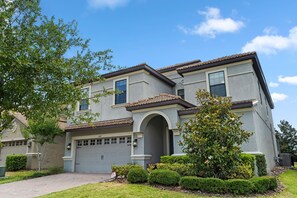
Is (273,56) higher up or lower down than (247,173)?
higher up

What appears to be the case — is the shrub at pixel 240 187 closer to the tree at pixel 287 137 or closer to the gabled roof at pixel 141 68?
the gabled roof at pixel 141 68

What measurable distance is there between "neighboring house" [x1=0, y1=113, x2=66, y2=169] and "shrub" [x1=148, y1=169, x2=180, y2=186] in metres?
11.6

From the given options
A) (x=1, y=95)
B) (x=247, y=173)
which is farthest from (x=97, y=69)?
(x=247, y=173)

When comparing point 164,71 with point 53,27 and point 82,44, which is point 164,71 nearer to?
point 82,44

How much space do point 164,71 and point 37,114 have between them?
15615mm

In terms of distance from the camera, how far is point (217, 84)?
1605 centimetres

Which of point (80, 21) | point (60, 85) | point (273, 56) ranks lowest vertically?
point (60, 85)

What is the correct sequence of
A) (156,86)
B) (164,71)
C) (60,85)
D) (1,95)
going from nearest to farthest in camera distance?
1. (1,95)
2. (60,85)
3. (156,86)
4. (164,71)

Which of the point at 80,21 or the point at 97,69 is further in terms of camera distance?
the point at 80,21

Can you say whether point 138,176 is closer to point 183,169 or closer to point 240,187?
point 183,169

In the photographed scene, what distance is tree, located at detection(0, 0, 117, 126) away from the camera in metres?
5.85

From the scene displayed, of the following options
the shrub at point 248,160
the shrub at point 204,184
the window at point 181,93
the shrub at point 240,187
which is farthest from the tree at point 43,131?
the shrub at point 240,187

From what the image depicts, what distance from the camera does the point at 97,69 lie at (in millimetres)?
8516

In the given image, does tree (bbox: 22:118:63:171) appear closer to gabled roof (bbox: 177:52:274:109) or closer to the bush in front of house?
gabled roof (bbox: 177:52:274:109)
